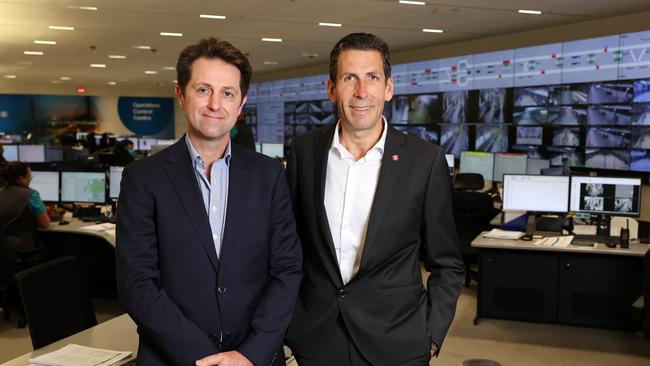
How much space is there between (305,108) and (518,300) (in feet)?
43.1

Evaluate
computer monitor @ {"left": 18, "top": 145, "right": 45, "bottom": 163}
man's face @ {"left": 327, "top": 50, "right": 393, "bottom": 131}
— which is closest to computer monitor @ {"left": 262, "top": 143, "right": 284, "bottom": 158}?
computer monitor @ {"left": 18, "top": 145, "right": 45, "bottom": 163}

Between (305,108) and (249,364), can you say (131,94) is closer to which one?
(305,108)

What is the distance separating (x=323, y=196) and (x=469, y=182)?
638 cm

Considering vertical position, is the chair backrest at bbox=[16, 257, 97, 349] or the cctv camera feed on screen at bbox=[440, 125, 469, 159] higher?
the cctv camera feed on screen at bbox=[440, 125, 469, 159]

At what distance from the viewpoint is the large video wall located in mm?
10242

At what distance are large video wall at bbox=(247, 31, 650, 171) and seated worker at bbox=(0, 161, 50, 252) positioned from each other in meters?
6.00

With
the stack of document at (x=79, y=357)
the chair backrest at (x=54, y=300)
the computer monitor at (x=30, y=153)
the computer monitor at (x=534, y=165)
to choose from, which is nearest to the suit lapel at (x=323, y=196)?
the stack of document at (x=79, y=357)

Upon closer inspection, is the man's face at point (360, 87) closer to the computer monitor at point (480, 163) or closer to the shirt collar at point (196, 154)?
the shirt collar at point (196, 154)

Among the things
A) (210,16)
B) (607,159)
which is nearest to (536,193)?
(607,159)

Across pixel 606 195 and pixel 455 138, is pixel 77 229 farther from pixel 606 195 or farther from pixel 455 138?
pixel 455 138

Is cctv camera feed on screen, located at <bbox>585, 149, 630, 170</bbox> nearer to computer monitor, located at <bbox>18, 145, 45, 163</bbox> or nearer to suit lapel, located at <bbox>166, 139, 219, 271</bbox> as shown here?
computer monitor, located at <bbox>18, 145, 45, 163</bbox>

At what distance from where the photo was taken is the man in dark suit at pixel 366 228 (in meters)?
1.99

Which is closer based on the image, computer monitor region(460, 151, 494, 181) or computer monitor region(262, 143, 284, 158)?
computer monitor region(460, 151, 494, 181)

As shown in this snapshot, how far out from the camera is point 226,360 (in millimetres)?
1763
